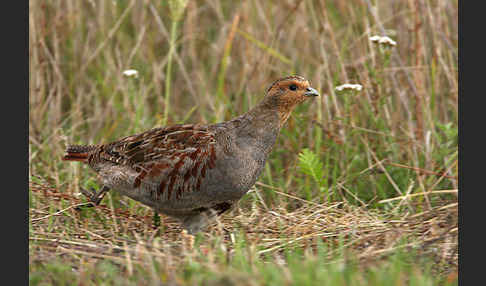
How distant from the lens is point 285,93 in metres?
4.38

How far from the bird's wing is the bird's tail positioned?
358 millimetres

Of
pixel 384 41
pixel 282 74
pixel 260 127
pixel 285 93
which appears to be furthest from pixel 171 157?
pixel 282 74

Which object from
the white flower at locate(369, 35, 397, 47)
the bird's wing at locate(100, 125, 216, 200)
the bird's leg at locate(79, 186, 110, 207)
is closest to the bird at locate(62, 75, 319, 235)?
the bird's wing at locate(100, 125, 216, 200)

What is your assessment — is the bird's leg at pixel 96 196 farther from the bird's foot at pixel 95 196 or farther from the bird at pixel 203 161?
the bird at pixel 203 161

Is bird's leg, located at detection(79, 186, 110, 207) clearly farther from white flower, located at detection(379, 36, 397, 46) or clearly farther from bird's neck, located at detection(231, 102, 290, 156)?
white flower, located at detection(379, 36, 397, 46)

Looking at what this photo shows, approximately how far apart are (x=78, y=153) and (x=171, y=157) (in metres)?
0.98

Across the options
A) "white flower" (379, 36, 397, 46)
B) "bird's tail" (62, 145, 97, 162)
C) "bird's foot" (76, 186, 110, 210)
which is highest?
"white flower" (379, 36, 397, 46)

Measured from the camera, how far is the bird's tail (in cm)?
494

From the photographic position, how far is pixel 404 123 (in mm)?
5867

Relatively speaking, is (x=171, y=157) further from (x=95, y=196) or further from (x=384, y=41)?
(x=384, y=41)

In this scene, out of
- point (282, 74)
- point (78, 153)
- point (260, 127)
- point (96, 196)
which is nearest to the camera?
point (260, 127)

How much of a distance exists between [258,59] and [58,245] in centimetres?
332

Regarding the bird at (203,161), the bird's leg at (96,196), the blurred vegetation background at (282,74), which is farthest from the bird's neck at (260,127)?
the bird's leg at (96,196)

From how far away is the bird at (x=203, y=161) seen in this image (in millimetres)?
4195
